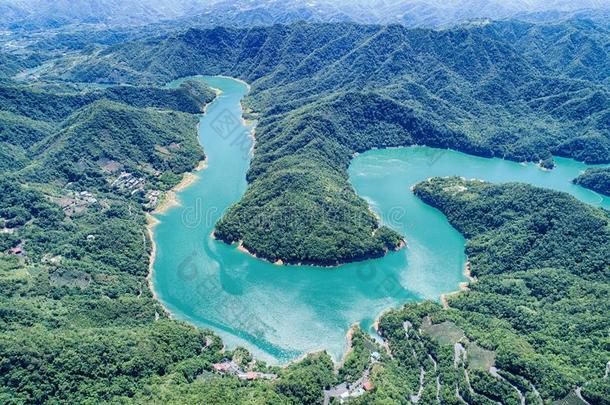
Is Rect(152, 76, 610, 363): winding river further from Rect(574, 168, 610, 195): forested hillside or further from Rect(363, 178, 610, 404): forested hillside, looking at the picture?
Rect(363, 178, 610, 404): forested hillside

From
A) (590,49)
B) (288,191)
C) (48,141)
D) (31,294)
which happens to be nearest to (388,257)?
(288,191)

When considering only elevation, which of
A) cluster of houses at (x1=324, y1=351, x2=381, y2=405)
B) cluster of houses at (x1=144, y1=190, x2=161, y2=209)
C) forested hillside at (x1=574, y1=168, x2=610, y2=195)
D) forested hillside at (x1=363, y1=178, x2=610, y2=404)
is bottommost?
cluster of houses at (x1=324, y1=351, x2=381, y2=405)

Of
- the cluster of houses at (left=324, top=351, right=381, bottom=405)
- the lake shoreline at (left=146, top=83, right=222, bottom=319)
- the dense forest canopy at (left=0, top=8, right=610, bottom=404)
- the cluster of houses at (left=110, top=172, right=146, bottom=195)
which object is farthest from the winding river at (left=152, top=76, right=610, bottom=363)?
the cluster of houses at (left=110, top=172, right=146, bottom=195)

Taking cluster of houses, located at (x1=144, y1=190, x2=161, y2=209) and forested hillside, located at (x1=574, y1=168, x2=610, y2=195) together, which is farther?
forested hillside, located at (x1=574, y1=168, x2=610, y2=195)

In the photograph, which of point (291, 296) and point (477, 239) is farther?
point (477, 239)

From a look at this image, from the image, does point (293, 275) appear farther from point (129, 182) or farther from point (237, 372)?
point (129, 182)

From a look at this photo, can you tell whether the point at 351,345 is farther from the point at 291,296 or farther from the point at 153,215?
the point at 153,215
